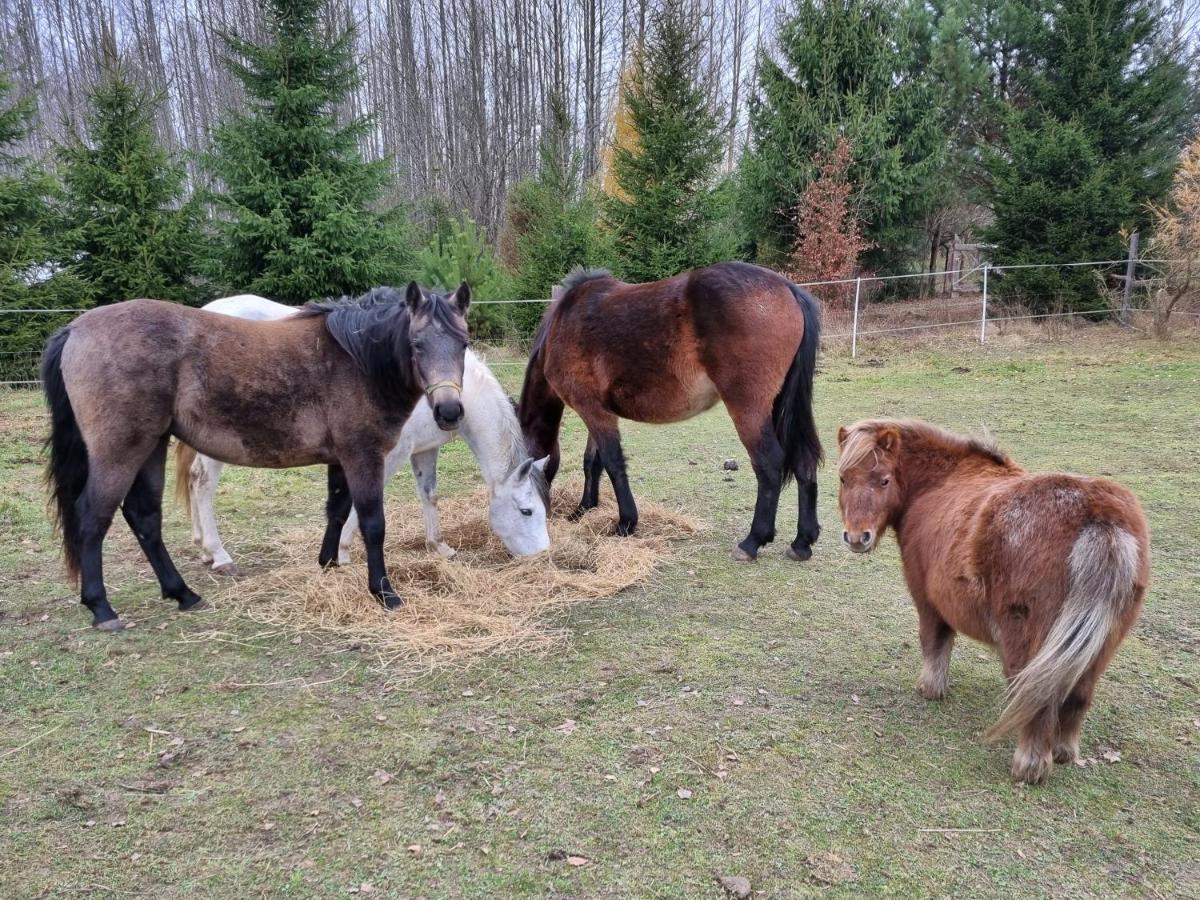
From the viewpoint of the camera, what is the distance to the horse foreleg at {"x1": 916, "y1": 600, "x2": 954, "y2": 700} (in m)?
2.79

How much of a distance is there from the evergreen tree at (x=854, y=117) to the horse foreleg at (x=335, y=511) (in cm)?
1516

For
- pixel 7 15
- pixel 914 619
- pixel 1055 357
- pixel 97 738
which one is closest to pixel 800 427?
pixel 914 619

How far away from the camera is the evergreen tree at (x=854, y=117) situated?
16328 mm

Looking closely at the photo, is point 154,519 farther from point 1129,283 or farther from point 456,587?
point 1129,283

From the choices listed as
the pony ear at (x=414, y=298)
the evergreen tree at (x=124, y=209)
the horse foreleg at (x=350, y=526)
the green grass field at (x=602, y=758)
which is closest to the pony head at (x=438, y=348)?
the pony ear at (x=414, y=298)

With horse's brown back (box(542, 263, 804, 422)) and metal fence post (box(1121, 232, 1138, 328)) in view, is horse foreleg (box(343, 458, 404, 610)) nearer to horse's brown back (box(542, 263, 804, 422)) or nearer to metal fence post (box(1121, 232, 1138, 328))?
horse's brown back (box(542, 263, 804, 422))

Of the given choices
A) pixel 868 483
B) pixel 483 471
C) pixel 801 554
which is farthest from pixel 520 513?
pixel 868 483

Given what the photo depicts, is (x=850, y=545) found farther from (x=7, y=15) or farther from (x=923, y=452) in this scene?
(x=7, y=15)

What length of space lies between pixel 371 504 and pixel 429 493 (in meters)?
1.05

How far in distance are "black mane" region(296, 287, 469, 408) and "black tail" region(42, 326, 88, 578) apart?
4.03 ft

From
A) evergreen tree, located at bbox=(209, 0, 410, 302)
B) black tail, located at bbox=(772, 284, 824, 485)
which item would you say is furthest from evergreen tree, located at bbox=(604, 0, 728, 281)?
black tail, located at bbox=(772, 284, 824, 485)

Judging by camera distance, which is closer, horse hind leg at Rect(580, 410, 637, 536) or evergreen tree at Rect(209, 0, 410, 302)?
horse hind leg at Rect(580, 410, 637, 536)

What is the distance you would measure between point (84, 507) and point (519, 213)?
15735 mm

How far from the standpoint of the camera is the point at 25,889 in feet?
6.35
